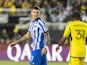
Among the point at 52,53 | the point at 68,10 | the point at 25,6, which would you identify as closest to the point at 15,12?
the point at 25,6

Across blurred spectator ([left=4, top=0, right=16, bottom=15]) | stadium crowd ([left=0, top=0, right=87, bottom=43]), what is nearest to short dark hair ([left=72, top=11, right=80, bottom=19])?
stadium crowd ([left=0, top=0, right=87, bottom=43])

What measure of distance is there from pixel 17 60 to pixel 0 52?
0.89 metres

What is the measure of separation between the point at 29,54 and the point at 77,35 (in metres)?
8.91

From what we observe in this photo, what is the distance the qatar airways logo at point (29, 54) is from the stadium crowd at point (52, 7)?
55.6 inches

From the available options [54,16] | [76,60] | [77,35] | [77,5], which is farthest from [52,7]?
[76,60]

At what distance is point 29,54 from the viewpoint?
19031 mm

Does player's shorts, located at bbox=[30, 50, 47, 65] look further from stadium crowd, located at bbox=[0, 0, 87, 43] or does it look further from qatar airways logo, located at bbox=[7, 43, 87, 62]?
stadium crowd, located at bbox=[0, 0, 87, 43]

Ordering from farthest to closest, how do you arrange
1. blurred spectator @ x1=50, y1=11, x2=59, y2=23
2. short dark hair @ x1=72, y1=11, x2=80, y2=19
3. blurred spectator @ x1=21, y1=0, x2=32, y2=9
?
blurred spectator @ x1=21, y1=0, x2=32, y2=9 < blurred spectator @ x1=50, y1=11, x2=59, y2=23 < short dark hair @ x1=72, y1=11, x2=80, y2=19

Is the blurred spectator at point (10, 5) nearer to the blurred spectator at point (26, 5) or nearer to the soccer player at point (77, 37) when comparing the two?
the blurred spectator at point (26, 5)

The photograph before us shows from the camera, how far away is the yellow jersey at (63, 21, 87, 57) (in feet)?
33.7

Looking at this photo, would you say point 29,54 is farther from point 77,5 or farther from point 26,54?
point 77,5

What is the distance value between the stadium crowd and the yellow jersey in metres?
10.2

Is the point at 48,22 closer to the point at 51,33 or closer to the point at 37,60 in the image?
the point at 51,33

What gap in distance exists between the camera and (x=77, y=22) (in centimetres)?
1025
